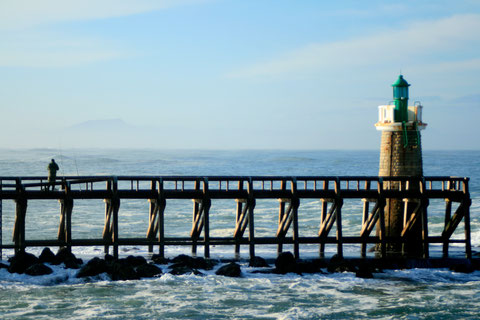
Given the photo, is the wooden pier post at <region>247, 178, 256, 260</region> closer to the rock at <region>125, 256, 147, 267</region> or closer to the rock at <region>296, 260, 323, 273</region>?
the rock at <region>296, 260, 323, 273</region>

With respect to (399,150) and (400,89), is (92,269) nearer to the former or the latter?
(399,150)

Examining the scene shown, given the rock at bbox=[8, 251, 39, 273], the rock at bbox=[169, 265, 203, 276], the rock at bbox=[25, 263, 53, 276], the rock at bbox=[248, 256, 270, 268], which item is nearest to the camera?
the rock at bbox=[25, 263, 53, 276]

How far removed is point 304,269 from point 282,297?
3.39 metres

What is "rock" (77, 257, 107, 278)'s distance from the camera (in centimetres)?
2566

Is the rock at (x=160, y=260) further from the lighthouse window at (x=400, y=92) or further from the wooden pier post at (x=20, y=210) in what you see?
the lighthouse window at (x=400, y=92)

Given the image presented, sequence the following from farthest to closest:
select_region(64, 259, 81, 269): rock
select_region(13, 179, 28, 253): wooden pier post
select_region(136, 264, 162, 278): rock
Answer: select_region(13, 179, 28, 253): wooden pier post
select_region(64, 259, 81, 269): rock
select_region(136, 264, 162, 278): rock

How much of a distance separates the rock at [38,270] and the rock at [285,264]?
324 inches

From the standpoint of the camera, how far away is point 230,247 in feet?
106

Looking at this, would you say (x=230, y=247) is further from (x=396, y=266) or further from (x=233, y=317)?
(x=233, y=317)

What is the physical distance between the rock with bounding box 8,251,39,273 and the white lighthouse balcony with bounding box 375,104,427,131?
1515 cm

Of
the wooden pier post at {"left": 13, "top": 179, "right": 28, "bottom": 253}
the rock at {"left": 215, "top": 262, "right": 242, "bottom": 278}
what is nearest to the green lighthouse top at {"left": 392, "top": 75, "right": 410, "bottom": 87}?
the rock at {"left": 215, "top": 262, "right": 242, "bottom": 278}

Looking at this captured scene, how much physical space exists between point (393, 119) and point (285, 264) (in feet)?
27.2

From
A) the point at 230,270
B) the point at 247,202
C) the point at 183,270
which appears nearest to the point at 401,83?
the point at 247,202

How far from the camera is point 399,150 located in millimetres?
29984
